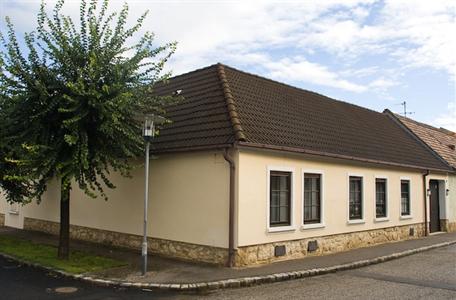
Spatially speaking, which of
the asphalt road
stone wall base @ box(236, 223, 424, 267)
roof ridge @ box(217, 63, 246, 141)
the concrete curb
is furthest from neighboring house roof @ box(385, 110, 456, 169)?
the concrete curb

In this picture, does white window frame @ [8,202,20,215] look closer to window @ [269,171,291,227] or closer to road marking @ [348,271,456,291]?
window @ [269,171,291,227]

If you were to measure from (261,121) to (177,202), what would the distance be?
10.6 ft

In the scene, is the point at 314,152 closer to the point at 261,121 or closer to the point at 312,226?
the point at 261,121

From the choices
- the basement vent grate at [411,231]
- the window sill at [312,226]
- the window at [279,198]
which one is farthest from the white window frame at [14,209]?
the basement vent grate at [411,231]

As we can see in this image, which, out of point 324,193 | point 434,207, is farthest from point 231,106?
point 434,207

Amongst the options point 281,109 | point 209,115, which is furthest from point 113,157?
point 281,109

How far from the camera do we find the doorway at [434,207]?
2119 cm

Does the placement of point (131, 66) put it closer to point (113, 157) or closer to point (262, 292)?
point (113, 157)

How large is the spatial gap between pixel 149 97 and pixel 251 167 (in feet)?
10.8

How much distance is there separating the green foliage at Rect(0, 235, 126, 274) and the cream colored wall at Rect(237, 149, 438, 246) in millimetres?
3449

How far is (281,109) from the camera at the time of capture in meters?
14.5

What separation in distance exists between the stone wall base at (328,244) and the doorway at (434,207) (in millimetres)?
2109

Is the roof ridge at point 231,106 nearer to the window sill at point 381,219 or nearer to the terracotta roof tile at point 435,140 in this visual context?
the window sill at point 381,219

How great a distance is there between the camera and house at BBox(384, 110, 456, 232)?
853 inches
